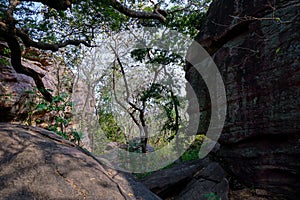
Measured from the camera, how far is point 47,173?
8.47ft

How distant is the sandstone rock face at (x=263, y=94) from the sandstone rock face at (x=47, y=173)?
7.07 feet

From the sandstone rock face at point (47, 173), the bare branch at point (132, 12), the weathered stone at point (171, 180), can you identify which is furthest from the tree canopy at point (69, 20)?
the weathered stone at point (171, 180)

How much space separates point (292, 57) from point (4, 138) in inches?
183

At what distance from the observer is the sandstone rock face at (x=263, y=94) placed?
10.9 feet

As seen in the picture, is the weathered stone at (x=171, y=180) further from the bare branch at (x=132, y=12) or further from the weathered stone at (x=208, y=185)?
the bare branch at (x=132, y=12)

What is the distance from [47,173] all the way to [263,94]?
3723 mm

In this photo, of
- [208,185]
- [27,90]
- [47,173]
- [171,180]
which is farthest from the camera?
[27,90]

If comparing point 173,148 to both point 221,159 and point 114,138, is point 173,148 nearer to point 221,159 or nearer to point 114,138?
point 114,138

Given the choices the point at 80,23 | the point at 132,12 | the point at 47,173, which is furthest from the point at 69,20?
the point at 47,173

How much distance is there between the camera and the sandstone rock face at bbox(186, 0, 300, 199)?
131 inches

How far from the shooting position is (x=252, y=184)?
3844mm

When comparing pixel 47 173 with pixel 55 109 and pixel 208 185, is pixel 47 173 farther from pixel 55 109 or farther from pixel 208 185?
pixel 55 109

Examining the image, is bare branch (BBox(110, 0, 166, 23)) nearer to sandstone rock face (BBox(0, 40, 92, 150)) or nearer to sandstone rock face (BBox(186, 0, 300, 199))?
sandstone rock face (BBox(186, 0, 300, 199))

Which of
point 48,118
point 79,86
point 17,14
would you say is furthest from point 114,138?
point 17,14
